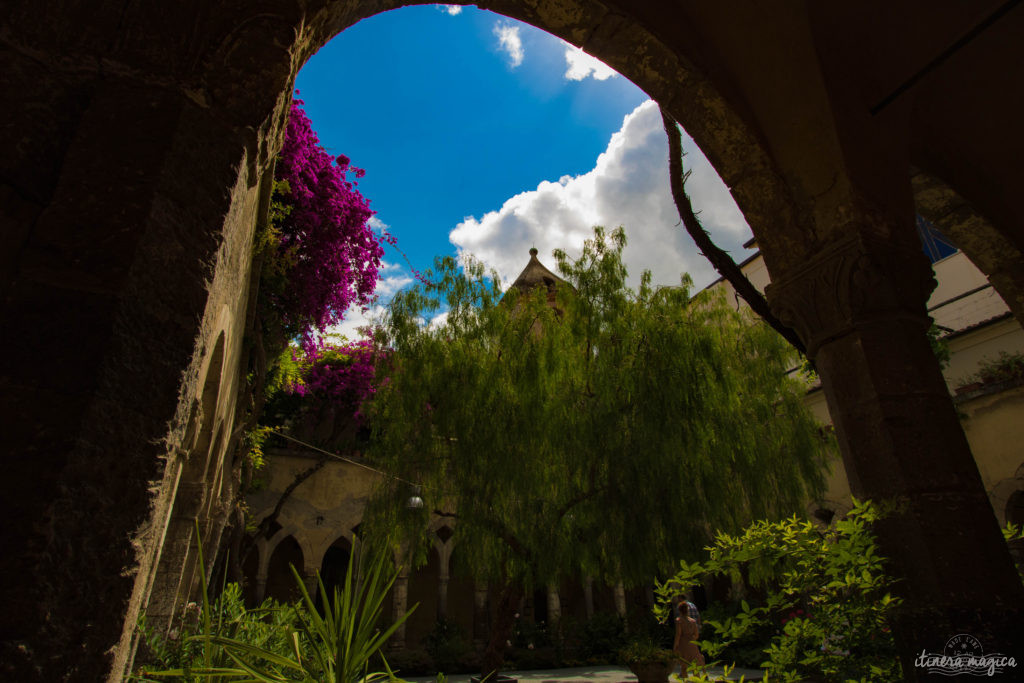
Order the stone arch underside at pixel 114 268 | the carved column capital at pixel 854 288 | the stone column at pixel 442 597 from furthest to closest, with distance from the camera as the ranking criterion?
the stone column at pixel 442 597 < the carved column capital at pixel 854 288 < the stone arch underside at pixel 114 268

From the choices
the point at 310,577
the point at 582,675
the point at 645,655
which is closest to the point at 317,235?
the point at 645,655

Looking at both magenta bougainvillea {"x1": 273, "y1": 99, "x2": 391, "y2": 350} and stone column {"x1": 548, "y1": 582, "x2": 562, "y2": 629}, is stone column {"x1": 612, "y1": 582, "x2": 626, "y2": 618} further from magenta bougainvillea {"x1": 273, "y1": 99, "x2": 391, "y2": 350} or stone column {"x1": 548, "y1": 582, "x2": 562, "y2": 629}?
magenta bougainvillea {"x1": 273, "y1": 99, "x2": 391, "y2": 350}

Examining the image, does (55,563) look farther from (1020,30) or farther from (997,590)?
(1020,30)

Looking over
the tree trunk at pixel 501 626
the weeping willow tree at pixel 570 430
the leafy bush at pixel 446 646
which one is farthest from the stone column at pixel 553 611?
the weeping willow tree at pixel 570 430

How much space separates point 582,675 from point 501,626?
3639 millimetres

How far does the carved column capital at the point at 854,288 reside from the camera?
7.95 ft

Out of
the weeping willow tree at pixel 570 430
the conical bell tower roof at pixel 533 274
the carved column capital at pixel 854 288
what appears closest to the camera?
the carved column capital at pixel 854 288

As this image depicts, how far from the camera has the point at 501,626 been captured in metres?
7.12

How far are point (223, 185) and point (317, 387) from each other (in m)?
12.8

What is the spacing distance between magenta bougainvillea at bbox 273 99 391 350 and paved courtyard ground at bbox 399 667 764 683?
264 inches

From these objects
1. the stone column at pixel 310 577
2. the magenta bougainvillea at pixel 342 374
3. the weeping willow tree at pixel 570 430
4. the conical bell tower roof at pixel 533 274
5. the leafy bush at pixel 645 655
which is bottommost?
the leafy bush at pixel 645 655

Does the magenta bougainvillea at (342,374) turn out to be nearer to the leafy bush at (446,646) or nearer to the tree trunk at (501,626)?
the leafy bush at (446,646)

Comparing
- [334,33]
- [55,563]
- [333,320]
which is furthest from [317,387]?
[55,563]

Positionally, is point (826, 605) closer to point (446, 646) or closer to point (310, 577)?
point (446, 646)
